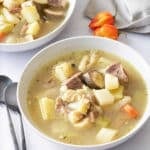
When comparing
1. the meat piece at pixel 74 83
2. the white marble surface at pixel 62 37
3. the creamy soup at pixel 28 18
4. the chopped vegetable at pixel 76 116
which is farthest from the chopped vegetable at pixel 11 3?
the chopped vegetable at pixel 76 116

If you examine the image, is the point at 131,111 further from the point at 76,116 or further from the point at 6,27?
the point at 6,27

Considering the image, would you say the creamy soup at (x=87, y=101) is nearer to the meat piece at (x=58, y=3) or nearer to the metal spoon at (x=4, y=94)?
the metal spoon at (x=4, y=94)

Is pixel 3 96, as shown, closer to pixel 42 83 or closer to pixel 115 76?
pixel 42 83

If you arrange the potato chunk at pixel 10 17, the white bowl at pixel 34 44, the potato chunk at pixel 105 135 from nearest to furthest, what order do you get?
1. the potato chunk at pixel 105 135
2. the white bowl at pixel 34 44
3. the potato chunk at pixel 10 17

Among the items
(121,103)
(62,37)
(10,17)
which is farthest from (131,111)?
(10,17)

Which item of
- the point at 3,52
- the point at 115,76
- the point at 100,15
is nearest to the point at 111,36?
the point at 100,15
